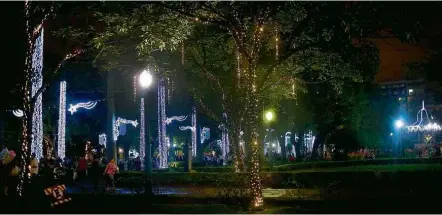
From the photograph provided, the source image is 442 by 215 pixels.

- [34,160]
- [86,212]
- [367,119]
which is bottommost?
[86,212]

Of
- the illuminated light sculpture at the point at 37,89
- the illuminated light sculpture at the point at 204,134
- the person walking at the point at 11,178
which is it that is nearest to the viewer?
the person walking at the point at 11,178

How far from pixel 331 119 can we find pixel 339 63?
940 inches

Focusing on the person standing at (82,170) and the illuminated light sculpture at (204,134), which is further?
the illuminated light sculpture at (204,134)

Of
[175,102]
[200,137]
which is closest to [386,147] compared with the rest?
[200,137]

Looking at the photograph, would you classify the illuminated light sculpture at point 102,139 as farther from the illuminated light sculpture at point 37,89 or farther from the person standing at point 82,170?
the illuminated light sculpture at point 37,89

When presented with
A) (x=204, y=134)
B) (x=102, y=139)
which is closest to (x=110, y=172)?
(x=102, y=139)

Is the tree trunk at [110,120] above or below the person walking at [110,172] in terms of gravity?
above

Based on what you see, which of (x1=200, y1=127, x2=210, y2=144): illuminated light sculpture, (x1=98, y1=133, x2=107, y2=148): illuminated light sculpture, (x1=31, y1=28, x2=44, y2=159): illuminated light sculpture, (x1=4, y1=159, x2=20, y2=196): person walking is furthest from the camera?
(x1=200, y1=127, x2=210, y2=144): illuminated light sculpture

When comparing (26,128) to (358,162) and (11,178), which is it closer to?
(11,178)

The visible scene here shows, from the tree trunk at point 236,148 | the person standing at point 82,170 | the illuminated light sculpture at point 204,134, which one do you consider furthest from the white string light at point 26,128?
the illuminated light sculpture at point 204,134

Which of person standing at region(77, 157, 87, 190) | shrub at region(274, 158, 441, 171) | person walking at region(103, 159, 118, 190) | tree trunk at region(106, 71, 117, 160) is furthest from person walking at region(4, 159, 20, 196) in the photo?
shrub at region(274, 158, 441, 171)

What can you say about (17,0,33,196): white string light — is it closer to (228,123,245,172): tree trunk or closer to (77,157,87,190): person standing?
(77,157,87,190): person standing

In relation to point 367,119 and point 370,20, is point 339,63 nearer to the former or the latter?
point 370,20

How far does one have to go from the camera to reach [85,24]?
21188mm
